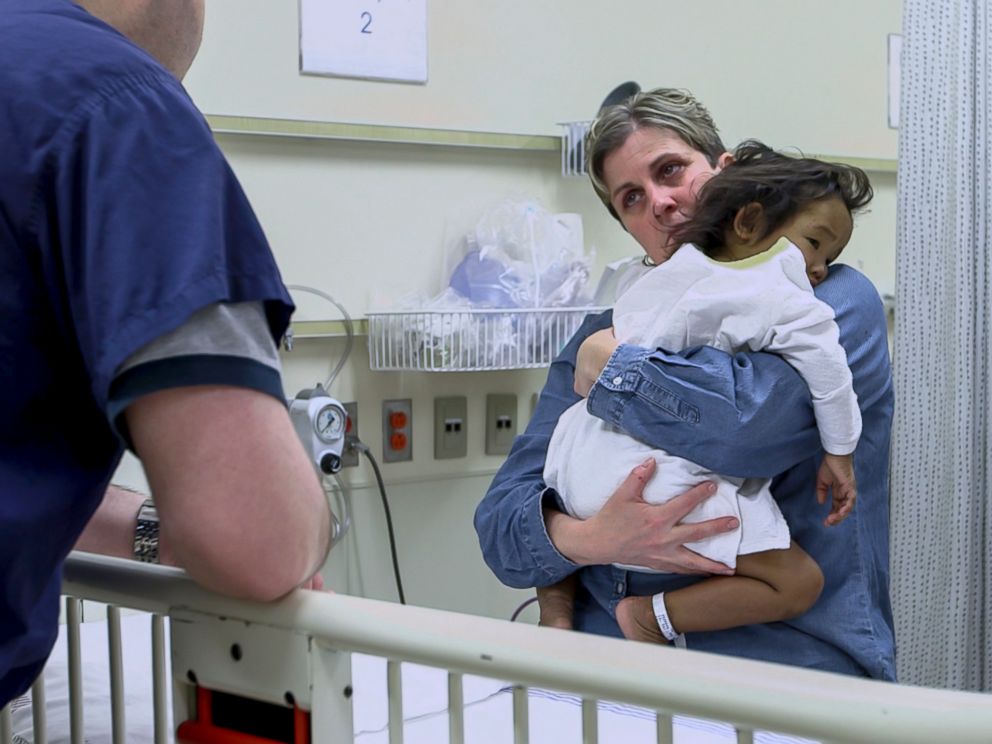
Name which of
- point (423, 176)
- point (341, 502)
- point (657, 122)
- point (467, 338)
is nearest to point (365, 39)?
point (423, 176)

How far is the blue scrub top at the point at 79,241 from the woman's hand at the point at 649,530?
677mm

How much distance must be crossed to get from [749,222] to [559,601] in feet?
1.89

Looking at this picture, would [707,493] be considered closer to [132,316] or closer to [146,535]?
[146,535]

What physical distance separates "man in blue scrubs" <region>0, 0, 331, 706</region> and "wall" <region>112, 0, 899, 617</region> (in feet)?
4.20

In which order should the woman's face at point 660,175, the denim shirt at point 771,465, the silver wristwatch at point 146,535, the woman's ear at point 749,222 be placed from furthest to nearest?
1. the woman's face at point 660,175
2. the woman's ear at point 749,222
3. the denim shirt at point 771,465
4. the silver wristwatch at point 146,535

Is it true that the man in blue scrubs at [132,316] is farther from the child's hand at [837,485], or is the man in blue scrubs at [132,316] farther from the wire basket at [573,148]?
the wire basket at [573,148]

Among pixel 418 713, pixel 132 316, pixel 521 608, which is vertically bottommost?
pixel 521 608

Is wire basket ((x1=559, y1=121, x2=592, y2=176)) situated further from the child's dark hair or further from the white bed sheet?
the white bed sheet

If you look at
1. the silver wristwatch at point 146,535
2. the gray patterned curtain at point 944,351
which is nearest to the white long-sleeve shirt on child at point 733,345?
the silver wristwatch at point 146,535

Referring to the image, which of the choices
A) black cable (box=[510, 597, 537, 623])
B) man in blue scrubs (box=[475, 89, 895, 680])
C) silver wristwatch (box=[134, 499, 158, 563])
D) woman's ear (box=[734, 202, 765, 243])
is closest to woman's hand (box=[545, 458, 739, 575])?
man in blue scrubs (box=[475, 89, 895, 680])

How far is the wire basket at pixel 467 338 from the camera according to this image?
1.97 m

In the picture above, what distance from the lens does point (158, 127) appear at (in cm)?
67

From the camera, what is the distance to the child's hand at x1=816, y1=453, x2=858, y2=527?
125cm

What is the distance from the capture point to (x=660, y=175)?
61.6 inches
